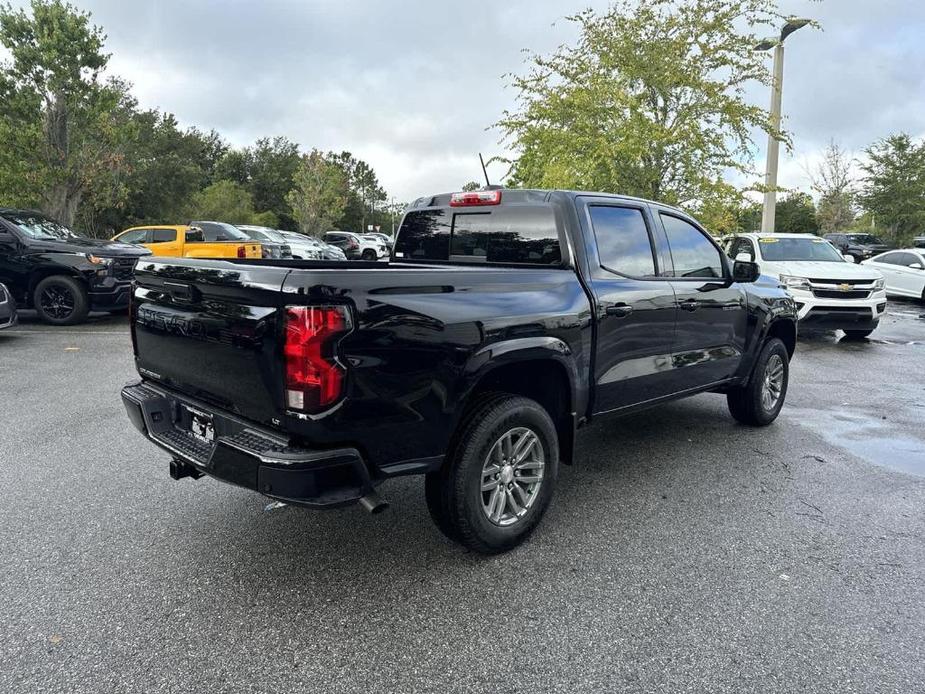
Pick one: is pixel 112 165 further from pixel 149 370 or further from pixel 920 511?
pixel 920 511

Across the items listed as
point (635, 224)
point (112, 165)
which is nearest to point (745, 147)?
point (635, 224)

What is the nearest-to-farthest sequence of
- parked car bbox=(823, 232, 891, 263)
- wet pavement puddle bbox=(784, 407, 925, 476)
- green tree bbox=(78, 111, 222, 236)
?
wet pavement puddle bbox=(784, 407, 925, 476), parked car bbox=(823, 232, 891, 263), green tree bbox=(78, 111, 222, 236)

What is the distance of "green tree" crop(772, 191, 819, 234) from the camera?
4731cm

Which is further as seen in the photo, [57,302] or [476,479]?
[57,302]

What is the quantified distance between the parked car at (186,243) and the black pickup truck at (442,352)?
9778 millimetres

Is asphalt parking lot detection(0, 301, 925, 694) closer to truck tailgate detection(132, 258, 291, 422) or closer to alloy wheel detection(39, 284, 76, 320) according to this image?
truck tailgate detection(132, 258, 291, 422)

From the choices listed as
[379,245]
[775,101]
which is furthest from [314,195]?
[775,101]

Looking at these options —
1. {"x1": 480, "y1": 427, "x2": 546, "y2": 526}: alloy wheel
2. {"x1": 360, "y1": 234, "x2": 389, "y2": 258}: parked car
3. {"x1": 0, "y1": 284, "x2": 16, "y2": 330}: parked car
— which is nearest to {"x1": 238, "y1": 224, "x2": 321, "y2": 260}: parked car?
{"x1": 0, "y1": 284, "x2": 16, "y2": 330}: parked car

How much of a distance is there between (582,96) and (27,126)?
45.3 ft

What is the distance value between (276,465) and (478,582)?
1.14 meters

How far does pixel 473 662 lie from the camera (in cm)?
239

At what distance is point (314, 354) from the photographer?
8.00 ft

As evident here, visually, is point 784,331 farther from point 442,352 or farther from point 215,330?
point 215,330

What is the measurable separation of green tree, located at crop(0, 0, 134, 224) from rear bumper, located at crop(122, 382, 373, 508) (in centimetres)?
1717
